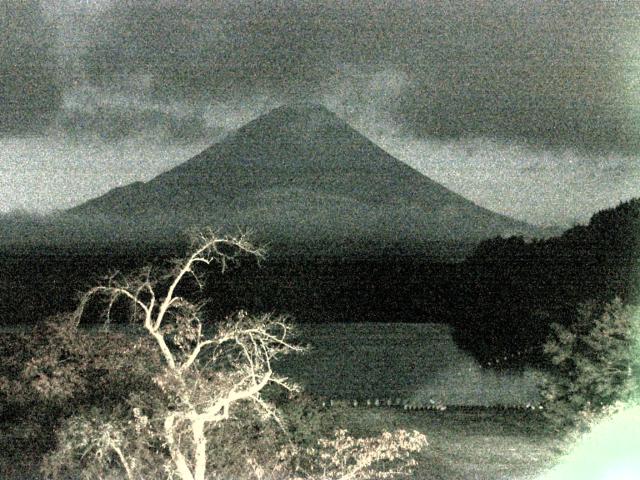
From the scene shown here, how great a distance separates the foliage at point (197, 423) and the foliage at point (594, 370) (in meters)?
3.22

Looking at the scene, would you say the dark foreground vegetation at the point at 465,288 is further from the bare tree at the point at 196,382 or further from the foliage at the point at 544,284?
the bare tree at the point at 196,382

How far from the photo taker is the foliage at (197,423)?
656cm

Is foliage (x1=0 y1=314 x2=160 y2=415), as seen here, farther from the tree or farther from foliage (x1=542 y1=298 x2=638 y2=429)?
foliage (x1=542 y1=298 x2=638 y2=429)

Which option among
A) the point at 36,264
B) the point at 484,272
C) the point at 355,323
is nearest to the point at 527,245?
the point at 484,272

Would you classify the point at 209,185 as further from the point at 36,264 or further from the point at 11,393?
the point at 11,393

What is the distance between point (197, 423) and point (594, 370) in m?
5.50

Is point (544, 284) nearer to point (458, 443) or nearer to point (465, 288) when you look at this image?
point (465, 288)

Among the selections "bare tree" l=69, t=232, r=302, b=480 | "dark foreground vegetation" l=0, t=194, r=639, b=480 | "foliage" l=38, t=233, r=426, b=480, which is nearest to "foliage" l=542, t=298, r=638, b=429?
"dark foreground vegetation" l=0, t=194, r=639, b=480

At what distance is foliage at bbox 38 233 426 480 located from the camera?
6.56 m

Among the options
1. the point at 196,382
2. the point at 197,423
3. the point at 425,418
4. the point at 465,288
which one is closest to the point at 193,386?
the point at 196,382

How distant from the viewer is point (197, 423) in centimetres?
643

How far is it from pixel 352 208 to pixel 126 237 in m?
27.8

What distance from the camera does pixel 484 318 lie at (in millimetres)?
25188

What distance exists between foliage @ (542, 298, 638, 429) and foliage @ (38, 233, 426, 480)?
322 centimetres
